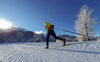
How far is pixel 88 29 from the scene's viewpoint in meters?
12.6

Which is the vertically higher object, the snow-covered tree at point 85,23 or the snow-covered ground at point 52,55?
the snow-covered tree at point 85,23

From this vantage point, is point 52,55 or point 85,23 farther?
point 85,23

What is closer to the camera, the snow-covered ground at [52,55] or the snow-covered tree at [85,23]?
the snow-covered ground at [52,55]

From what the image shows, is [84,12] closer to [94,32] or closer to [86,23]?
[86,23]

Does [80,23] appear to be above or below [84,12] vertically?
below

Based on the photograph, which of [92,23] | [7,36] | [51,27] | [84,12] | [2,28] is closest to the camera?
[51,27]

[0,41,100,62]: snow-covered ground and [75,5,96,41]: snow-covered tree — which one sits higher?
[75,5,96,41]: snow-covered tree

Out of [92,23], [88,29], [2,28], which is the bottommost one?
[88,29]

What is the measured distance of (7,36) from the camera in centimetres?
5794

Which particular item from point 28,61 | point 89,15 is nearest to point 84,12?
point 89,15

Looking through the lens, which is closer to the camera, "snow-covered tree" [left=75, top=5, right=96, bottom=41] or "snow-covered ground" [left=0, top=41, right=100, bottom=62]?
"snow-covered ground" [left=0, top=41, right=100, bottom=62]

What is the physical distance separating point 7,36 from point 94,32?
7170 centimetres

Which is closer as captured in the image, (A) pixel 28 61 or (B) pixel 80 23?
(A) pixel 28 61

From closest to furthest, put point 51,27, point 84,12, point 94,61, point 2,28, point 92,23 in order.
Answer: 1. point 94,61
2. point 51,27
3. point 92,23
4. point 84,12
5. point 2,28
